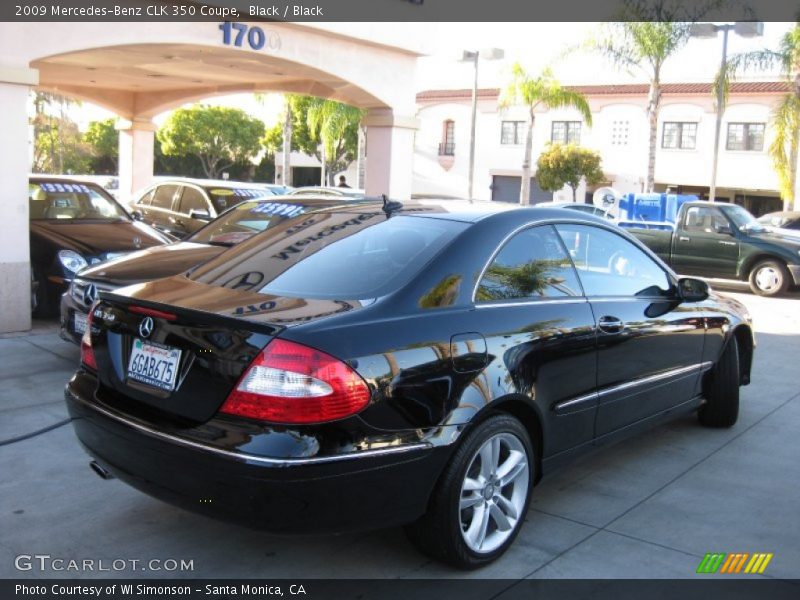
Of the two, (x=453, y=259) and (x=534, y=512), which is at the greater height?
(x=453, y=259)

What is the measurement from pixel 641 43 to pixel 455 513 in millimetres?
25372

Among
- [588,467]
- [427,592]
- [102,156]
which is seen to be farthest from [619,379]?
[102,156]

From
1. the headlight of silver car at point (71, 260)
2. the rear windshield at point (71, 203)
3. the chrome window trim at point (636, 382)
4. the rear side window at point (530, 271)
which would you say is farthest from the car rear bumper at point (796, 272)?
the headlight of silver car at point (71, 260)

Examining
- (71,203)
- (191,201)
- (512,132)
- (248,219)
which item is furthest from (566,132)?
(248,219)

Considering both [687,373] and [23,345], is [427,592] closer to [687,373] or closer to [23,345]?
[687,373]

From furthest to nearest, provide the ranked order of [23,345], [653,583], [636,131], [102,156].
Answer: [102,156] → [636,131] → [23,345] → [653,583]

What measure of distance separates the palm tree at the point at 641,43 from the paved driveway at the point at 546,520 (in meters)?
22.4

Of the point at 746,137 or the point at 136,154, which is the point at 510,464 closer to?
the point at 136,154

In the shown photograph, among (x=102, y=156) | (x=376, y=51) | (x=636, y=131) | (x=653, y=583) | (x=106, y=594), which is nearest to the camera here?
(x=106, y=594)

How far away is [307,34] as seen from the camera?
35.4ft

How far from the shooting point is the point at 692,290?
5258mm

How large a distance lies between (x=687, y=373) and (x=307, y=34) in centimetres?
749

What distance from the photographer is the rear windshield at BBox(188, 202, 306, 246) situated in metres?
8.14
